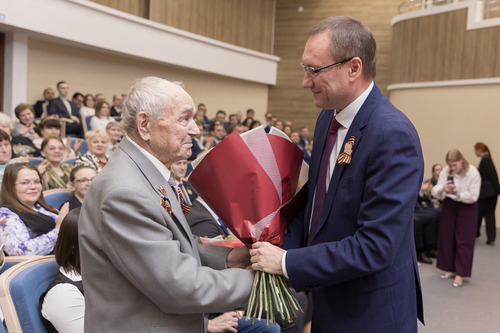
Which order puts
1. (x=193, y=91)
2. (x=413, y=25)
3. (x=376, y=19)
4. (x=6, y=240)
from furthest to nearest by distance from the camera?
1. (x=376, y=19)
2. (x=193, y=91)
3. (x=413, y=25)
4. (x=6, y=240)

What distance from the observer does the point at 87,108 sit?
→ 30.8 feet

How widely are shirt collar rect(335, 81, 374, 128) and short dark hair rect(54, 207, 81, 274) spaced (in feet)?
4.24

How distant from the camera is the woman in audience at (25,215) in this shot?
10.5ft

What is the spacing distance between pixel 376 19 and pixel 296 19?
262cm

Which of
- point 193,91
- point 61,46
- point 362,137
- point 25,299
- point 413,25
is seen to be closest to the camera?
point 362,137

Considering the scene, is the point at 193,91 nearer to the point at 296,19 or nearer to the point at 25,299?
the point at 296,19

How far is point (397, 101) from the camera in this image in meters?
12.5

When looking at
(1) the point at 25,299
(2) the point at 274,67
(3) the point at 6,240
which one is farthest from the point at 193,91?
(1) the point at 25,299

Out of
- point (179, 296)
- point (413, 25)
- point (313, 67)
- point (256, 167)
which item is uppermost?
point (413, 25)

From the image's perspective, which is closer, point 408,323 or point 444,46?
point 408,323

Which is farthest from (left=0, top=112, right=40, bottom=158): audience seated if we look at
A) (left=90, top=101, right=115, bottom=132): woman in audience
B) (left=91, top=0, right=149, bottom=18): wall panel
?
(left=91, top=0, right=149, bottom=18): wall panel

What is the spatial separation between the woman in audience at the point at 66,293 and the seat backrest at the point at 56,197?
1.98 metres

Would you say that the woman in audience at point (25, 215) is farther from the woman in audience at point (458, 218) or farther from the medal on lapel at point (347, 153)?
the woman in audience at point (458, 218)

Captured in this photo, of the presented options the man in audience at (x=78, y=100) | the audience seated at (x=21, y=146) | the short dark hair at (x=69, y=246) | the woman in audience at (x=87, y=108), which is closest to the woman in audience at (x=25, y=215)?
the short dark hair at (x=69, y=246)
